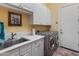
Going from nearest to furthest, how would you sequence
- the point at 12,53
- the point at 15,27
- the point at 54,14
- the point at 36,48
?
1. the point at 12,53
2. the point at 36,48
3. the point at 15,27
4. the point at 54,14

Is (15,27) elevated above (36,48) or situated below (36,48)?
above

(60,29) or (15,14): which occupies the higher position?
(15,14)

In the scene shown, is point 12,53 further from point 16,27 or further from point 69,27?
point 69,27

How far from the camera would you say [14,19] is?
253 centimetres

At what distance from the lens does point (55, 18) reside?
4.55 metres

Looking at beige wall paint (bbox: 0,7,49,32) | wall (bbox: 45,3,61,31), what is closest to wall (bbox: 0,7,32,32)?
beige wall paint (bbox: 0,7,49,32)

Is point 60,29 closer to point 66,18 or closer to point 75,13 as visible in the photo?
point 66,18

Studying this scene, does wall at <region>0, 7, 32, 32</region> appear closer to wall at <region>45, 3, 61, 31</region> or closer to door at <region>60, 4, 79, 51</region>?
wall at <region>45, 3, 61, 31</region>

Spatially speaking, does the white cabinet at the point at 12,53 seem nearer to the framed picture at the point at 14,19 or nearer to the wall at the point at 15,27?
the wall at the point at 15,27

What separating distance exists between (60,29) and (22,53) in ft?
9.65

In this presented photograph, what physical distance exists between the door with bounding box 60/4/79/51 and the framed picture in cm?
217

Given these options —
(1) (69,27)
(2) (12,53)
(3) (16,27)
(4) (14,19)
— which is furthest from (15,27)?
(1) (69,27)

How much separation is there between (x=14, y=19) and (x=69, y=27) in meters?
2.43

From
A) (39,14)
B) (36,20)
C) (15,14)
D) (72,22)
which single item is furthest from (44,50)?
(72,22)
